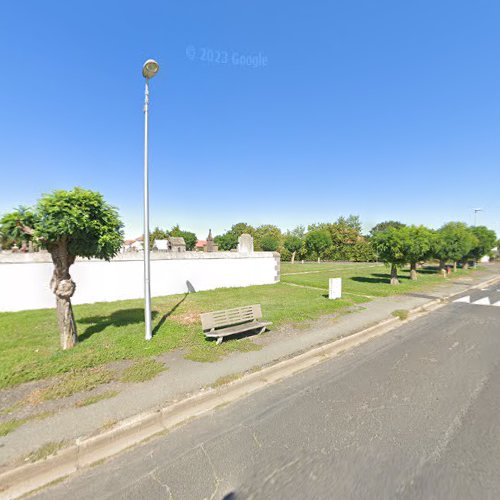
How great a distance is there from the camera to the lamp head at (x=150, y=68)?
17.7 ft

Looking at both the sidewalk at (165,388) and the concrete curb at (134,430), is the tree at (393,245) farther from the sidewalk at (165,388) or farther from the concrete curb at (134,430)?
the concrete curb at (134,430)

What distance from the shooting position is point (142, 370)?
14.8 ft

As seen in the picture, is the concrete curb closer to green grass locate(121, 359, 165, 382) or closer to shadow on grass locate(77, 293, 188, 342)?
green grass locate(121, 359, 165, 382)

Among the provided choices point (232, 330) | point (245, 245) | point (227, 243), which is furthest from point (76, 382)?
point (227, 243)

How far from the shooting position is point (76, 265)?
32.7 ft

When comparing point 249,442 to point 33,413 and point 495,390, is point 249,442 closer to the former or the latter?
point 33,413

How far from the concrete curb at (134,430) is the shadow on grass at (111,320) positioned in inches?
151

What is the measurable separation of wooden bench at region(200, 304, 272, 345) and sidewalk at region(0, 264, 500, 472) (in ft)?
1.51

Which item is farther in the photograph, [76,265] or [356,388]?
[76,265]

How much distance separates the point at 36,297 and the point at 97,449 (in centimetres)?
868

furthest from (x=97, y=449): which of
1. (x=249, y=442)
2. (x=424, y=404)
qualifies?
(x=424, y=404)

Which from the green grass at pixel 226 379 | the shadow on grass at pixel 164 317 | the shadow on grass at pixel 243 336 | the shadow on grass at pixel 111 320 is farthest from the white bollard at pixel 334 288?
the green grass at pixel 226 379

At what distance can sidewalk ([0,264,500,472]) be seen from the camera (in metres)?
2.90

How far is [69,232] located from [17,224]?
1065 millimetres
